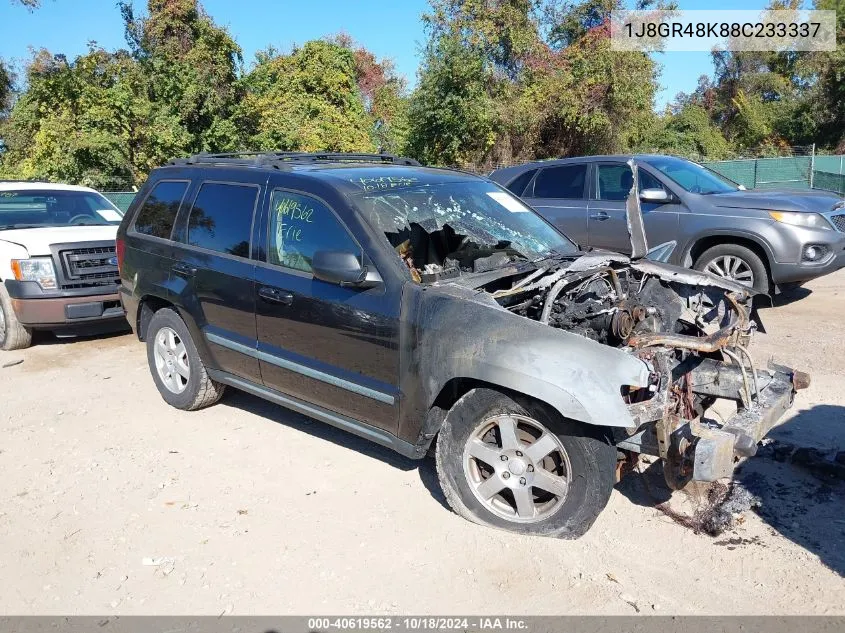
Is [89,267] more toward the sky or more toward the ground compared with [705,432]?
more toward the sky

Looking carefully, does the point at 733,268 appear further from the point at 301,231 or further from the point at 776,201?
the point at 301,231

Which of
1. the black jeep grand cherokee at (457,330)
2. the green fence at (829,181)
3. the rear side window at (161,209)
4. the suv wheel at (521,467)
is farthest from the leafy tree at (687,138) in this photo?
the suv wheel at (521,467)

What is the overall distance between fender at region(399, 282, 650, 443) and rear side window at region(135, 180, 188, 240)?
2.48 meters

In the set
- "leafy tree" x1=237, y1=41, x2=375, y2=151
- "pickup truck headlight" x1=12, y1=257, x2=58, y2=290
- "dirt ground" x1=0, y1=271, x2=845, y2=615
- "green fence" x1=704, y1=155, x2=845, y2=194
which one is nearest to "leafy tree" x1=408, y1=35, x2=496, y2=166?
"leafy tree" x1=237, y1=41, x2=375, y2=151

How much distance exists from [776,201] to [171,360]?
21.4 ft

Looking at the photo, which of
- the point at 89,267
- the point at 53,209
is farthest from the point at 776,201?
the point at 53,209

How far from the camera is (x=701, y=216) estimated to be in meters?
7.87

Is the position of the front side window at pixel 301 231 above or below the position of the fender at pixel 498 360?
above

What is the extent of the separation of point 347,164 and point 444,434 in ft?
7.59

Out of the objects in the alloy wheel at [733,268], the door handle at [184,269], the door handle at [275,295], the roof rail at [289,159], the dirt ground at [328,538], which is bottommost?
the dirt ground at [328,538]

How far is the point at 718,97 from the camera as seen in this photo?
4284 cm

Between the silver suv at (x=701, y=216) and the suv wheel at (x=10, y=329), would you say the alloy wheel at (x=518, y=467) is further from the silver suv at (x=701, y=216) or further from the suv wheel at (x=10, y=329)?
the suv wheel at (x=10, y=329)

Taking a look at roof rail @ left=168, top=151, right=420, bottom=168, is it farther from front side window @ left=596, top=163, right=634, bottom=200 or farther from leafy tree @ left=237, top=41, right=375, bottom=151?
leafy tree @ left=237, top=41, right=375, bottom=151

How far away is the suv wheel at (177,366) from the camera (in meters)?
5.25
